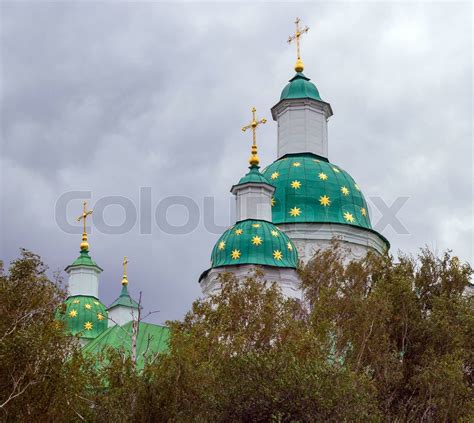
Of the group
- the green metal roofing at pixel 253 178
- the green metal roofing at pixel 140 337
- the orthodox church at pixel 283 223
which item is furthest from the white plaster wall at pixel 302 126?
the green metal roofing at pixel 140 337

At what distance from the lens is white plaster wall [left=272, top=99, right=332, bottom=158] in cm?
4309

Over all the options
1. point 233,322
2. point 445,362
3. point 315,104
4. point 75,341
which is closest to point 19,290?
point 75,341

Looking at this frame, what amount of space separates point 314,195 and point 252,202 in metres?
5.48

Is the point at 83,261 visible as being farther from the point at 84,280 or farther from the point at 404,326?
the point at 404,326

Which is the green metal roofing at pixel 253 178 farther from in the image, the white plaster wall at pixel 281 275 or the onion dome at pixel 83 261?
the onion dome at pixel 83 261

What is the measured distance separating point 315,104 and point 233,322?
73.5 feet

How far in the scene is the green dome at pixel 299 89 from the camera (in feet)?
145

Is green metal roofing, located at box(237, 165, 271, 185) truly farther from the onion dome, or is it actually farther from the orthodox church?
the onion dome

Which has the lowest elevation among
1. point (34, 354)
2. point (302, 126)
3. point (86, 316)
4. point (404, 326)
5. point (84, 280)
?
point (34, 354)

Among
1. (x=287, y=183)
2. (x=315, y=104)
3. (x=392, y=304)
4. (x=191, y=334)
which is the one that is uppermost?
(x=315, y=104)

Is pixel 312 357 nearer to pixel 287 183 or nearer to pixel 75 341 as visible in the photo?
pixel 75 341

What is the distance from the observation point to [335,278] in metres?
27.5

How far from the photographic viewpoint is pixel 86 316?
44.5 meters

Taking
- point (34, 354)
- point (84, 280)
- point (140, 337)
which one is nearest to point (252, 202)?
point (140, 337)
